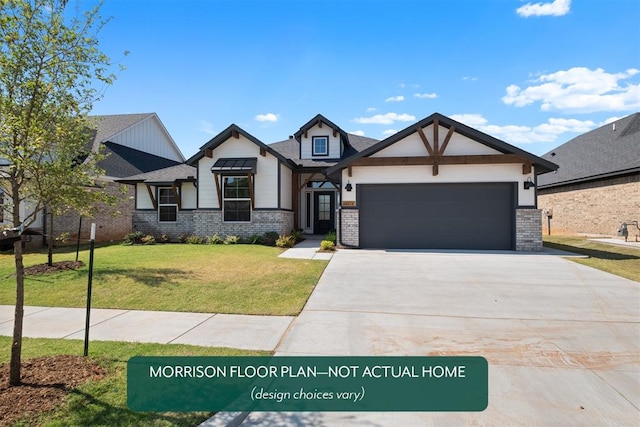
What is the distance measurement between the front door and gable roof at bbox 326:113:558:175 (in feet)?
17.0

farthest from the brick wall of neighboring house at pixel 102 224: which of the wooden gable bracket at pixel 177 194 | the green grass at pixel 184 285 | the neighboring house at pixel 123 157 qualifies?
the green grass at pixel 184 285

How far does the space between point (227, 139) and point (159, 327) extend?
1271 centimetres

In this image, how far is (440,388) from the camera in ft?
11.4

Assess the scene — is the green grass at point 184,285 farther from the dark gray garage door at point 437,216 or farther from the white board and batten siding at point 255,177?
the white board and batten siding at point 255,177

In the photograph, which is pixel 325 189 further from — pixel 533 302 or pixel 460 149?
pixel 533 302

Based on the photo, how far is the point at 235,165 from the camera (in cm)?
1577

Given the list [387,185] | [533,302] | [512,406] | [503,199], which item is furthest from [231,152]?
[512,406]

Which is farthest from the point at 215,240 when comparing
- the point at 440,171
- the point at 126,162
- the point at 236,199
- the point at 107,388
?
the point at 107,388

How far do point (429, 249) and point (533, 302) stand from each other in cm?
714

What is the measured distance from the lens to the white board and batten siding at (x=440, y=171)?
13391mm

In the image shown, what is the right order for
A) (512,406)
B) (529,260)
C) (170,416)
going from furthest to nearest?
(529,260), (512,406), (170,416)

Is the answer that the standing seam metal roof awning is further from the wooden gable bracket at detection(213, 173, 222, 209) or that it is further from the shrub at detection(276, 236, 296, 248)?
the shrub at detection(276, 236, 296, 248)

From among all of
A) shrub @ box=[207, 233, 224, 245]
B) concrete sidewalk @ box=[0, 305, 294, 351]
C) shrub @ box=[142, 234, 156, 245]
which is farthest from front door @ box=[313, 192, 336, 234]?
concrete sidewalk @ box=[0, 305, 294, 351]

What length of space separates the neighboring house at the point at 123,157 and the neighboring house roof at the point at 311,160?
29.1 ft
